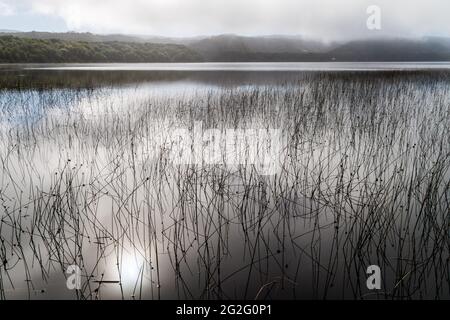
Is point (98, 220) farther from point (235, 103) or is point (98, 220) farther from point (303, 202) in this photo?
point (235, 103)

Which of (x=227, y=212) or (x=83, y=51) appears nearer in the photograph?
(x=227, y=212)

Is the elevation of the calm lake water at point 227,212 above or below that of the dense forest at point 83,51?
below

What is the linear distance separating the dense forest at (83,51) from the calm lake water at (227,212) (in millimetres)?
53421

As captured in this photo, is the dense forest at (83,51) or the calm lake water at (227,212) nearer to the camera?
the calm lake water at (227,212)

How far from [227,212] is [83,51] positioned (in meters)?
64.8

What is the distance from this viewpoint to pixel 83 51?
62.2 m

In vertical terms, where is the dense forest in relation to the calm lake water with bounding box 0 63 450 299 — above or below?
above

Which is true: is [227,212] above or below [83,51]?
below

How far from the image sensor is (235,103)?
11.0m

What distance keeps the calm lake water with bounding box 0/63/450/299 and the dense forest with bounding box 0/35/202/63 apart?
175 feet

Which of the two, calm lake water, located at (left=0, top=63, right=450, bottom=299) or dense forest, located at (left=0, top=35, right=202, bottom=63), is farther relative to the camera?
dense forest, located at (left=0, top=35, right=202, bottom=63)

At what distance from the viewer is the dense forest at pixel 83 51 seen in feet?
178

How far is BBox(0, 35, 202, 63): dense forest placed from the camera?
5425cm
